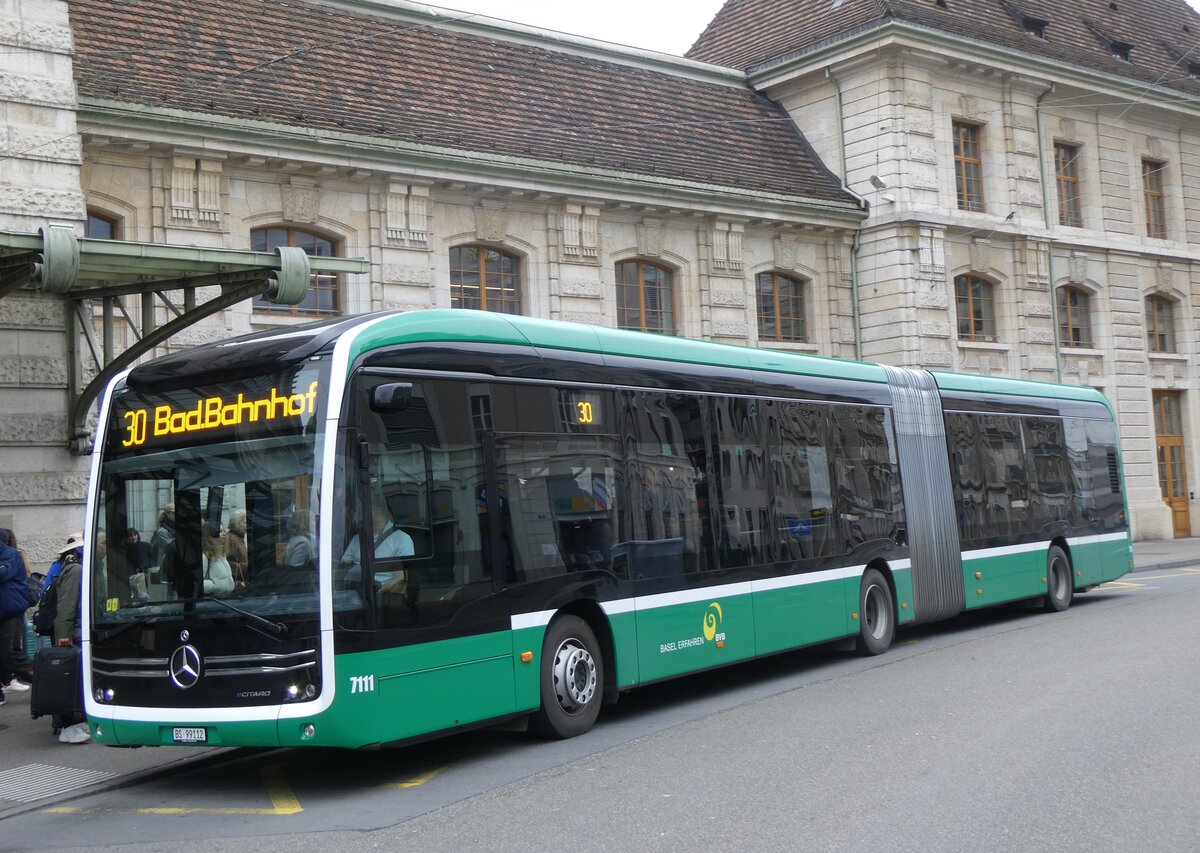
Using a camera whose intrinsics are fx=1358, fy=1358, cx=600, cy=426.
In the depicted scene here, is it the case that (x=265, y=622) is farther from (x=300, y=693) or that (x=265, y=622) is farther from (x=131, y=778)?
(x=131, y=778)

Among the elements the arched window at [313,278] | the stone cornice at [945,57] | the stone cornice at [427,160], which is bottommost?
the arched window at [313,278]

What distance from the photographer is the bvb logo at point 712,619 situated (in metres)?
11.4

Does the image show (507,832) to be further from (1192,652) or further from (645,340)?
(1192,652)

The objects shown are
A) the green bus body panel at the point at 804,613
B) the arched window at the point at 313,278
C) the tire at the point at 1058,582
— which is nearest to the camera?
the green bus body panel at the point at 804,613

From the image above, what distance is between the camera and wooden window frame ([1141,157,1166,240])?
3338 centimetres

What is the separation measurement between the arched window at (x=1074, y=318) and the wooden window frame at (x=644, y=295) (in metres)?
10.7

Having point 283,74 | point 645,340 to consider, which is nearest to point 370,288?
point 283,74

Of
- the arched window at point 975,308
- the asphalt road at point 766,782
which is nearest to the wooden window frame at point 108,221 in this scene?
the asphalt road at point 766,782

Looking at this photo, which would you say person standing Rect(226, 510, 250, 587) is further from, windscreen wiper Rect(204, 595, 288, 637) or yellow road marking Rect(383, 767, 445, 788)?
yellow road marking Rect(383, 767, 445, 788)

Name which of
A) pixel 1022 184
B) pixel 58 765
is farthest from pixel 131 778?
pixel 1022 184

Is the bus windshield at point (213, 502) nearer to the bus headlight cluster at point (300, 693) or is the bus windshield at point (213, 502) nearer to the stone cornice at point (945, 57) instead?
the bus headlight cluster at point (300, 693)

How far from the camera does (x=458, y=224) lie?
2166 centimetres

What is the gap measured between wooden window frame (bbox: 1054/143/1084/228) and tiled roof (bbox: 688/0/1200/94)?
194 cm

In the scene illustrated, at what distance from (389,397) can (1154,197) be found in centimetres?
2990
